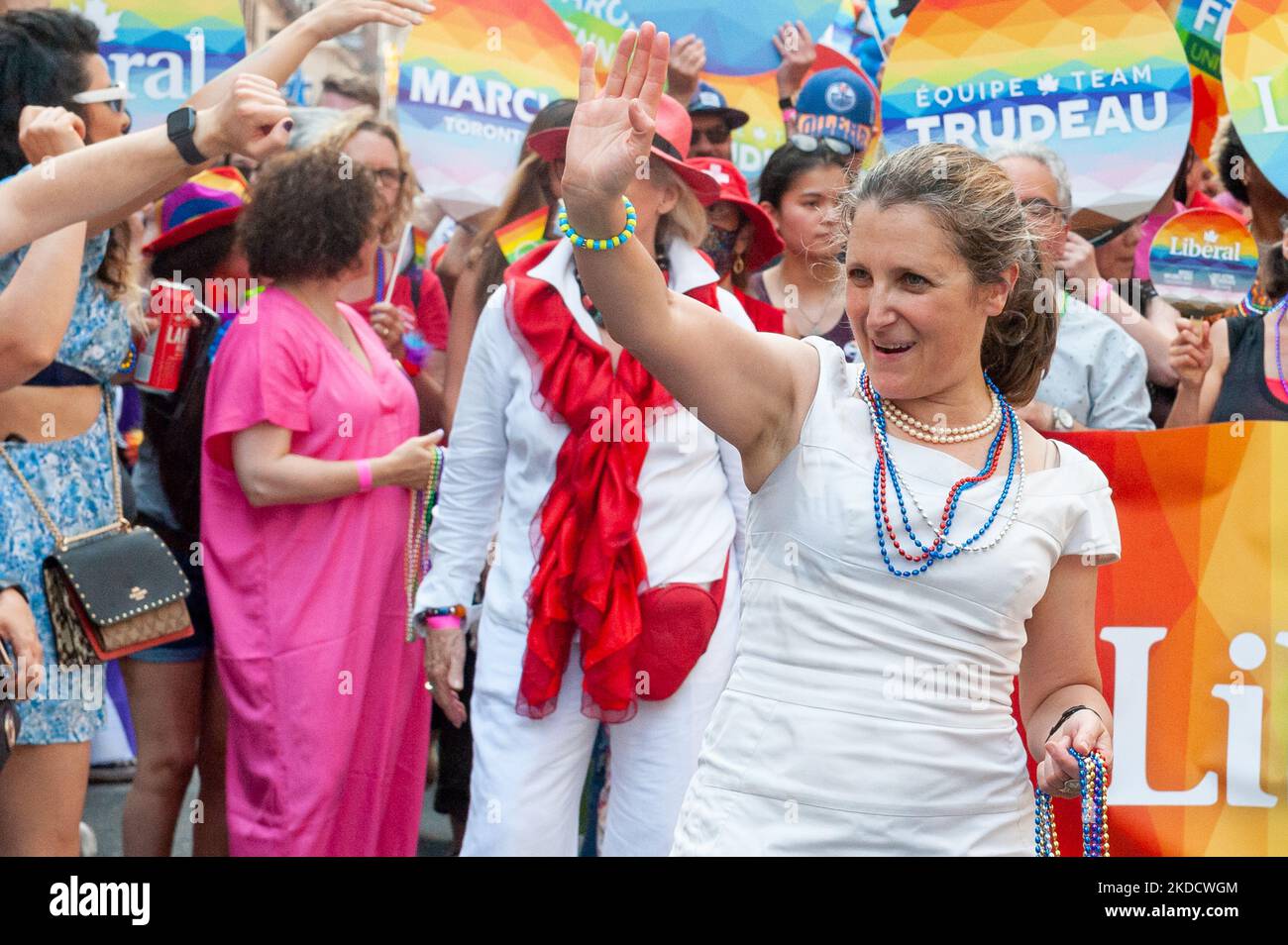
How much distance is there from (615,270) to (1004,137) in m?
2.91

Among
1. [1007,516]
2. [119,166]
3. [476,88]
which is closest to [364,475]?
[119,166]

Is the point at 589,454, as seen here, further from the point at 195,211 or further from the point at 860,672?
the point at 195,211

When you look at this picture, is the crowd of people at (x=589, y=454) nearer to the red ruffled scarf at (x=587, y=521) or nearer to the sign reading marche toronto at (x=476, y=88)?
the red ruffled scarf at (x=587, y=521)

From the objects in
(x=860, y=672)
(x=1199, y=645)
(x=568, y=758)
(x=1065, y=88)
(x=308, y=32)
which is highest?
(x=1065, y=88)

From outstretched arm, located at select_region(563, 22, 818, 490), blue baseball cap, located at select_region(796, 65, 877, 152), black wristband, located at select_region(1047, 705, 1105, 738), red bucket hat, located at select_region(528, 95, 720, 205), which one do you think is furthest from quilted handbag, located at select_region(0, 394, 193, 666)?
blue baseball cap, located at select_region(796, 65, 877, 152)

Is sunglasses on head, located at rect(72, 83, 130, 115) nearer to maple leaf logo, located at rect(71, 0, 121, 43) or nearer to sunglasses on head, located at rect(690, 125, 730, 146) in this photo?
maple leaf logo, located at rect(71, 0, 121, 43)

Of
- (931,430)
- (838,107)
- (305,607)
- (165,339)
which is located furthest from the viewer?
(838,107)

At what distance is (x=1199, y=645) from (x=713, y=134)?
2.57 metres

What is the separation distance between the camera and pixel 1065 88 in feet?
14.9

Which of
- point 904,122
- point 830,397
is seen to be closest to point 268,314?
point 904,122

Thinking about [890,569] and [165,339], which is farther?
[165,339]

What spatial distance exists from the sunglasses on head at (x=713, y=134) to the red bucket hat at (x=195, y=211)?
1.57 m
